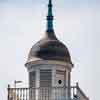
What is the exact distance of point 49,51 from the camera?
126ft

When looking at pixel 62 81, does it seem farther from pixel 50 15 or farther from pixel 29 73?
pixel 50 15

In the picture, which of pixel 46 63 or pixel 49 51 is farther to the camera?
pixel 49 51

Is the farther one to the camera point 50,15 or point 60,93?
point 50,15

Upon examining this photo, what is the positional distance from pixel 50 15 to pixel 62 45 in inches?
98.7

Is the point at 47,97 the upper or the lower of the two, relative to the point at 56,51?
lower

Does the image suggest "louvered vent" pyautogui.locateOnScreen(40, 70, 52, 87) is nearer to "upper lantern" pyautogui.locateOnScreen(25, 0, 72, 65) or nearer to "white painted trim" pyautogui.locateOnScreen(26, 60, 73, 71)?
"white painted trim" pyautogui.locateOnScreen(26, 60, 73, 71)

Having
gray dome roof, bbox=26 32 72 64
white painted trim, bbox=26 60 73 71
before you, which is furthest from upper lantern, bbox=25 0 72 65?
white painted trim, bbox=26 60 73 71

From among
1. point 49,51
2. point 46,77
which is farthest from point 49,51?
point 46,77

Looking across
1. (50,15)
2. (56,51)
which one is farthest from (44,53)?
(50,15)

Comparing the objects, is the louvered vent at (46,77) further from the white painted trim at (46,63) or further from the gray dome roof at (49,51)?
the gray dome roof at (49,51)

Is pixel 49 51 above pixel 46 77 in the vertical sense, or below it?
above

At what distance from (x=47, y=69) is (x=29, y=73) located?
1054 millimetres

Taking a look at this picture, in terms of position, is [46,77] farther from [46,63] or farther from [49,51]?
[49,51]

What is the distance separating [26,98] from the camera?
37906mm
